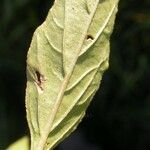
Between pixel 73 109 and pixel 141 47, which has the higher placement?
pixel 73 109

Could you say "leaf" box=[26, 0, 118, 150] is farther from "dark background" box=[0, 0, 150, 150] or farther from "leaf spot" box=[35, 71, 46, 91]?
"dark background" box=[0, 0, 150, 150]

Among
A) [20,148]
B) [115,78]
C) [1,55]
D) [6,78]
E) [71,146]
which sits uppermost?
[20,148]

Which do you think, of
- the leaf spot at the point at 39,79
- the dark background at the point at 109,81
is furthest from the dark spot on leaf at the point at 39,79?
the dark background at the point at 109,81

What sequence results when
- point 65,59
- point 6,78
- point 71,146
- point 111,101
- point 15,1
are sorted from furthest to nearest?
point 71,146
point 111,101
point 6,78
point 15,1
point 65,59

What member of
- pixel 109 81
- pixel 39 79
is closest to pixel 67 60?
pixel 39 79

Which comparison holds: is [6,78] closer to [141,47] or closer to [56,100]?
[141,47]

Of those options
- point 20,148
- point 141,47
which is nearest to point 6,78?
point 141,47

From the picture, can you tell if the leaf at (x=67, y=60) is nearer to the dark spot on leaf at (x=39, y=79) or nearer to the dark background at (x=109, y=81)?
the dark spot on leaf at (x=39, y=79)
